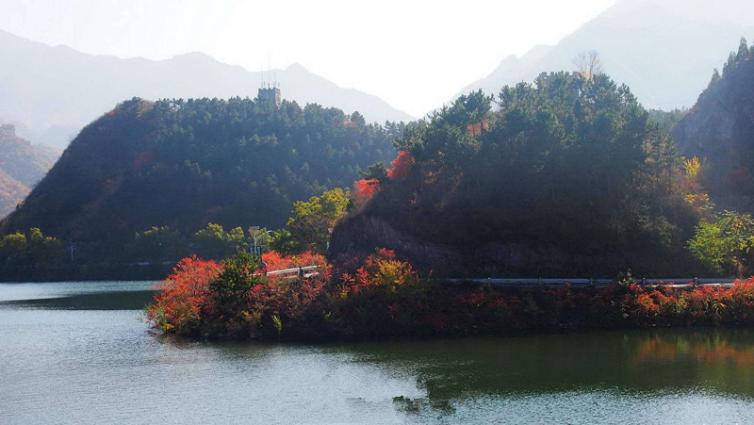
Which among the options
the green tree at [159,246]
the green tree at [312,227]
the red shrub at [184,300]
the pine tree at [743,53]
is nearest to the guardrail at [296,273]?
the red shrub at [184,300]

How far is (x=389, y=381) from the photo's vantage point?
4178cm

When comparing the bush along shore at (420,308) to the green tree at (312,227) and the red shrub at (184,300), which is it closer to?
the red shrub at (184,300)

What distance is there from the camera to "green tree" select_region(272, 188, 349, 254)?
83062mm

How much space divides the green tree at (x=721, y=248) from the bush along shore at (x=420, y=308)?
5.01 m

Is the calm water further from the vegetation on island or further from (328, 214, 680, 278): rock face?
(328, 214, 680, 278): rock face

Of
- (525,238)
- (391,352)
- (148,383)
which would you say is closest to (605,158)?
(525,238)

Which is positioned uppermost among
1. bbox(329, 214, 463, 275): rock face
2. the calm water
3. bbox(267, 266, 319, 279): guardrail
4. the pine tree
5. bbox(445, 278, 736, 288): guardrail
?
the pine tree

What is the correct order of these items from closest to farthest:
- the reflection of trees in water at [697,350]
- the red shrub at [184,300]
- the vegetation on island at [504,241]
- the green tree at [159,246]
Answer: the reflection of trees in water at [697,350]
the vegetation on island at [504,241]
the red shrub at [184,300]
the green tree at [159,246]

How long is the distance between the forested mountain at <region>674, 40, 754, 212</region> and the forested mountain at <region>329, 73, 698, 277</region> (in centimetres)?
1436

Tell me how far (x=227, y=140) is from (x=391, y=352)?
12951 cm

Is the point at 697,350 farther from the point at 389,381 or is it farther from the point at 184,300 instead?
the point at 184,300

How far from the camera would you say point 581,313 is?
55969 millimetres

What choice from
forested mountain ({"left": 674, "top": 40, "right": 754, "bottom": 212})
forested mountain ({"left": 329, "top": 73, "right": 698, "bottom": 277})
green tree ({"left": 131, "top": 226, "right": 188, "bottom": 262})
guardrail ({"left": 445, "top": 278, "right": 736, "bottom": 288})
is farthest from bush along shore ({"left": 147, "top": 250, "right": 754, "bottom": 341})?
green tree ({"left": 131, "top": 226, "right": 188, "bottom": 262})

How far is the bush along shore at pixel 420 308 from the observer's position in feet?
181
